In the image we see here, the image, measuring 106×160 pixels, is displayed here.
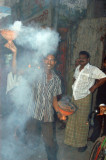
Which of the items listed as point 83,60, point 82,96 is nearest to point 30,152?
point 82,96

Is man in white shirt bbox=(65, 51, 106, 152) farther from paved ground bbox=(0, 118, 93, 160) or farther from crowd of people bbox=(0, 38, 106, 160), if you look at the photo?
paved ground bbox=(0, 118, 93, 160)

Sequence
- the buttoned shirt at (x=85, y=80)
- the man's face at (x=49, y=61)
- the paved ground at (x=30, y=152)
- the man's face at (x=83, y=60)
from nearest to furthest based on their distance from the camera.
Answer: the man's face at (x=49, y=61), the paved ground at (x=30, y=152), the buttoned shirt at (x=85, y=80), the man's face at (x=83, y=60)

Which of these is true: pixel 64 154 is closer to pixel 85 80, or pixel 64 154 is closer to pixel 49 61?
pixel 85 80

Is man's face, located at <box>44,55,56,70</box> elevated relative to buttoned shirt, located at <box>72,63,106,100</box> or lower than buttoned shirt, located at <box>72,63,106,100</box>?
elevated

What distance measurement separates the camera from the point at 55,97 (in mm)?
3195

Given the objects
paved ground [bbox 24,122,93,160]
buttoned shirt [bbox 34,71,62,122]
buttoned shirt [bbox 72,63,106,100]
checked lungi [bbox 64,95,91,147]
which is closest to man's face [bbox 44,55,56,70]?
buttoned shirt [bbox 34,71,62,122]

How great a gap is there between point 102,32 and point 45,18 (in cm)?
219

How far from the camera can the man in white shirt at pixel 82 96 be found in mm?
3980

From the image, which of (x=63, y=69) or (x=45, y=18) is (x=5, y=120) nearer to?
(x=63, y=69)

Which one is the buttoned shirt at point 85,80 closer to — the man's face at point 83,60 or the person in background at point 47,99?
the man's face at point 83,60

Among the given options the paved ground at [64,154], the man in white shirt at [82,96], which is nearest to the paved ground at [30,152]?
the paved ground at [64,154]

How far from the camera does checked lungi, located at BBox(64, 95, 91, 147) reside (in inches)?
162

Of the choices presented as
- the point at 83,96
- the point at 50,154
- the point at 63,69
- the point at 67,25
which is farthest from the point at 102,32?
the point at 50,154

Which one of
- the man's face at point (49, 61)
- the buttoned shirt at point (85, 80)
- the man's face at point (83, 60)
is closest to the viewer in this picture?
the man's face at point (49, 61)
